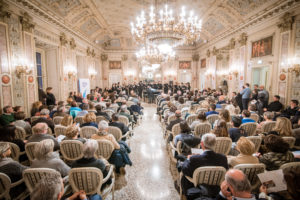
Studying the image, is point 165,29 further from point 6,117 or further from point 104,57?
point 104,57

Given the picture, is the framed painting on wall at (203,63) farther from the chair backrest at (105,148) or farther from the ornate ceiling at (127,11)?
the chair backrest at (105,148)

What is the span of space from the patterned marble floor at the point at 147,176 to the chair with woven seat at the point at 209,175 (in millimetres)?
995

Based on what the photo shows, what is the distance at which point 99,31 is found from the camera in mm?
12531

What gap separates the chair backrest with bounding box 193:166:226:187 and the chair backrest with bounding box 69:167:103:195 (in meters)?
1.16

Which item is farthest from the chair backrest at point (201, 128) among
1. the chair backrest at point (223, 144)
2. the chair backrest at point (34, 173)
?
the chair backrest at point (34, 173)

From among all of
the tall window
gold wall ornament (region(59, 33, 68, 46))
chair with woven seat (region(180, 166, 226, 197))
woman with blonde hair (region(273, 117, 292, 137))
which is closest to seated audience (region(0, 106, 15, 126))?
the tall window

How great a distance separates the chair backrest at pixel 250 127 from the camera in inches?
142

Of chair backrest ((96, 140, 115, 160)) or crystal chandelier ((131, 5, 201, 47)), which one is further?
crystal chandelier ((131, 5, 201, 47))

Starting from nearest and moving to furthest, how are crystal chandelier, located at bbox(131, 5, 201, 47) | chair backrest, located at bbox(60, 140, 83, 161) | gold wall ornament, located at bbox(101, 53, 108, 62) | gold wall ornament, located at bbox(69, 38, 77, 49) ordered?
chair backrest, located at bbox(60, 140, 83, 161) < crystal chandelier, located at bbox(131, 5, 201, 47) < gold wall ornament, located at bbox(69, 38, 77, 49) < gold wall ornament, located at bbox(101, 53, 108, 62)

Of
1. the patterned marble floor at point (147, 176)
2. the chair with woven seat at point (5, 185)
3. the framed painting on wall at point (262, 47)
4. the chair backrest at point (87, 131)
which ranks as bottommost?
the patterned marble floor at point (147, 176)

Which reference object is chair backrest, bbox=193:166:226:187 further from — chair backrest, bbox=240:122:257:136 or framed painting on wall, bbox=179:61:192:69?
framed painting on wall, bbox=179:61:192:69

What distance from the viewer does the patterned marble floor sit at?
2.76 m

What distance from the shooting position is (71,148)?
110 inches

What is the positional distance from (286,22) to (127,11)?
7951 mm
